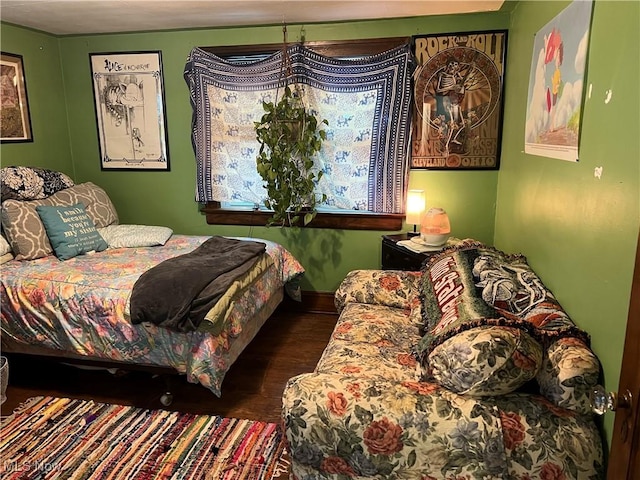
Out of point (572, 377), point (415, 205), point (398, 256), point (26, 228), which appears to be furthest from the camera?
point (415, 205)

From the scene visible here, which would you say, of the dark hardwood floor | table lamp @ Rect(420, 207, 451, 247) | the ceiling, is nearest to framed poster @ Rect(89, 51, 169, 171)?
the ceiling

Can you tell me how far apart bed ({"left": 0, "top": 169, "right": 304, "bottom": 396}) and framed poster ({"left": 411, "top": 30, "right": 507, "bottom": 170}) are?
152cm

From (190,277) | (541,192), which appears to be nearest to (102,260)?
(190,277)

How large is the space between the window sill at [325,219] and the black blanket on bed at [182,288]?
1000 millimetres

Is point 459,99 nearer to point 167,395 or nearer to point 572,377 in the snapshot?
point 572,377

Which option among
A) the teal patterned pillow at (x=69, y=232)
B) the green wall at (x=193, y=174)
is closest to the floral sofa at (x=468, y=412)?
the green wall at (x=193, y=174)

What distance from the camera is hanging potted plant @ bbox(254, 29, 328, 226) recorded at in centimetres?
336

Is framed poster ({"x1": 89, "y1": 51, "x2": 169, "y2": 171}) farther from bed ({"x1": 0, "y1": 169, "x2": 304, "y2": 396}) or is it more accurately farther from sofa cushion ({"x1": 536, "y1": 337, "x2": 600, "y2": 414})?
sofa cushion ({"x1": 536, "y1": 337, "x2": 600, "y2": 414})

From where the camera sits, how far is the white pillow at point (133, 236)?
3328 millimetres

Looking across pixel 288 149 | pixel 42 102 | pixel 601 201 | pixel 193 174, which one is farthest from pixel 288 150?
pixel 601 201

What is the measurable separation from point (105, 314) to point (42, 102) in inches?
87.1

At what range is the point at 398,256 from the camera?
10.6ft

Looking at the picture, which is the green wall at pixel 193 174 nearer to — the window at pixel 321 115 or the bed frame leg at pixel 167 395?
the window at pixel 321 115

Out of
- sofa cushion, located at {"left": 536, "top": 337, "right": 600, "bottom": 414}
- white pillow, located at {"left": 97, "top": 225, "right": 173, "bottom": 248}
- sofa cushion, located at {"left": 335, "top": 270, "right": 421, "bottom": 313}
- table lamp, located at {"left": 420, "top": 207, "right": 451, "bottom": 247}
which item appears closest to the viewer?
sofa cushion, located at {"left": 536, "top": 337, "right": 600, "bottom": 414}
